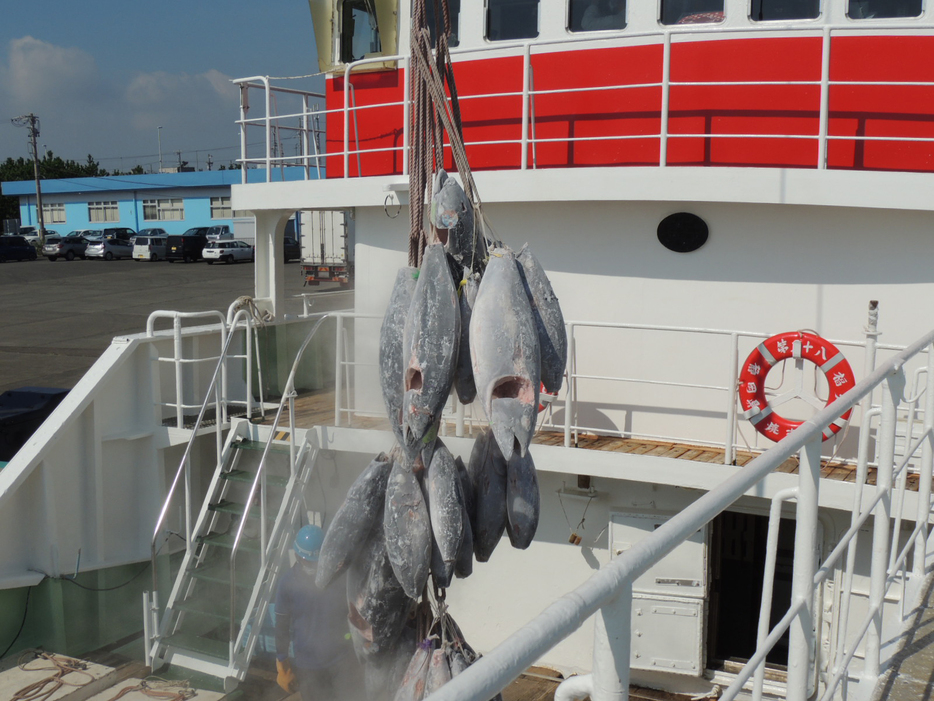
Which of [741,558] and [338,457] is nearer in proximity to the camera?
[338,457]

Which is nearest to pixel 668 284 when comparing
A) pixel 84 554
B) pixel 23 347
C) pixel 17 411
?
pixel 84 554

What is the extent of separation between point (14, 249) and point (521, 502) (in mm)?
44308

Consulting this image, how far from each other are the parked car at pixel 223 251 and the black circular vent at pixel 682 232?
108 ft

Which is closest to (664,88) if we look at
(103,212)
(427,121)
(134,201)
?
(427,121)

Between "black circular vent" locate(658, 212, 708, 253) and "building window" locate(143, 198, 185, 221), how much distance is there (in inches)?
1808

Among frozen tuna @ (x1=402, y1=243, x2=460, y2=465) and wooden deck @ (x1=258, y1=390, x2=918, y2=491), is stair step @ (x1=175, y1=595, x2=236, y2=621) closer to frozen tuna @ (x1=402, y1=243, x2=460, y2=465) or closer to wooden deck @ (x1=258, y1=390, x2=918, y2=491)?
wooden deck @ (x1=258, y1=390, x2=918, y2=491)

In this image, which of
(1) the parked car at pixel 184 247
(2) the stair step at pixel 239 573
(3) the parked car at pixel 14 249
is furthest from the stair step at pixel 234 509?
(3) the parked car at pixel 14 249

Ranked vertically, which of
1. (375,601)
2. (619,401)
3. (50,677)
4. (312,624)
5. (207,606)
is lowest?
(50,677)

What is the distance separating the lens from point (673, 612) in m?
6.56

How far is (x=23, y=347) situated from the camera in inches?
760

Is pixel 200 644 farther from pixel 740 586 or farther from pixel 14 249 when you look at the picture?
pixel 14 249

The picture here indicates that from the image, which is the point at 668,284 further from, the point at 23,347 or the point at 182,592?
the point at 23,347

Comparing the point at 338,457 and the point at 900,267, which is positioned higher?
the point at 900,267

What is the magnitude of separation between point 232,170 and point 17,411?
41879 mm
